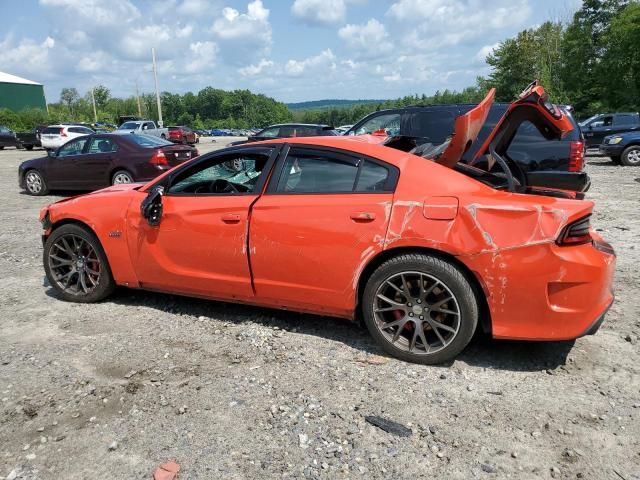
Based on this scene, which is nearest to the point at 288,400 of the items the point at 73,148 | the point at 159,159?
the point at 159,159

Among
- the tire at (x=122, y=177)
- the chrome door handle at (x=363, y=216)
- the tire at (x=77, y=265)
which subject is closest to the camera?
the chrome door handle at (x=363, y=216)

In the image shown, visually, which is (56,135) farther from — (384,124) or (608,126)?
(608,126)

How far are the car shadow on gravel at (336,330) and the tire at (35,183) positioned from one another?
7.61 meters

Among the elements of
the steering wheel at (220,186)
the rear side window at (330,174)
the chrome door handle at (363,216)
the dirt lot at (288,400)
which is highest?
the rear side window at (330,174)

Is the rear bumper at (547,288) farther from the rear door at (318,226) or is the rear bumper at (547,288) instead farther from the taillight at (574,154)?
the taillight at (574,154)

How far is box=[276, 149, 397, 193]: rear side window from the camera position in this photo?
3463 mm

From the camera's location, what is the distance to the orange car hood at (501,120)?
3.49 m

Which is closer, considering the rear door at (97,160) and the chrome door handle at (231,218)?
the chrome door handle at (231,218)

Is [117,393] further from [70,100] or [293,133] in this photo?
[70,100]

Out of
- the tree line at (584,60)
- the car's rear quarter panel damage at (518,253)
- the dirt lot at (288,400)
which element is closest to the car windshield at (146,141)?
the dirt lot at (288,400)

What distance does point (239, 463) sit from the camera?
247 centimetres

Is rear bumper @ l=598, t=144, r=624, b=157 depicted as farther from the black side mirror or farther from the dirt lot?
the black side mirror

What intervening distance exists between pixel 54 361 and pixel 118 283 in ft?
3.29

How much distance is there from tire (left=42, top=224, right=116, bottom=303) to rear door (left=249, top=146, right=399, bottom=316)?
1609mm
